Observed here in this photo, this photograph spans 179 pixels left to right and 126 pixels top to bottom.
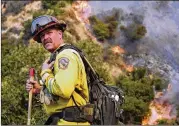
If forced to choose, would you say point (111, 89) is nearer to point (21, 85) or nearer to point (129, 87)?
point (21, 85)

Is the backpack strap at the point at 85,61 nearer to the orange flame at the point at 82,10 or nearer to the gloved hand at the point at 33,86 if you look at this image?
the gloved hand at the point at 33,86

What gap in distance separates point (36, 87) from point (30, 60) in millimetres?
17640

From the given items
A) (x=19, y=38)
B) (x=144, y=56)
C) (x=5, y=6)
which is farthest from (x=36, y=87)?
(x=5, y=6)

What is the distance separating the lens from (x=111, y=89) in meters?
3.12

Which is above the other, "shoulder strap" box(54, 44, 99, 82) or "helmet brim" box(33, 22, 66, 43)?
"helmet brim" box(33, 22, 66, 43)

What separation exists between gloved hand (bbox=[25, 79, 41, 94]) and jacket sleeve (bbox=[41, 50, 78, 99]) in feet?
0.50

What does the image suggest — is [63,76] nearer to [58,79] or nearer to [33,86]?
[58,79]

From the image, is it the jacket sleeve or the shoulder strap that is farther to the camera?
the shoulder strap

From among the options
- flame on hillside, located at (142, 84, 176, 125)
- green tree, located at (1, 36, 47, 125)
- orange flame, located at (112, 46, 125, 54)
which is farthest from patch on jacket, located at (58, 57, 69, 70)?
orange flame, located at (112, 46, 125, 54)

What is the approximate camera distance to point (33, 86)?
3.06 m

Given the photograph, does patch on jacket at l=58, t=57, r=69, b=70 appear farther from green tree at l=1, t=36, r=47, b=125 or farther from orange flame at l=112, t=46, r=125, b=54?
orange flame at l=112, t=46, r=125, b=54

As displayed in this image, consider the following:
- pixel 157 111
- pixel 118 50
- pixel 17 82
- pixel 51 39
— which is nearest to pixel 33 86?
pixel 51 39

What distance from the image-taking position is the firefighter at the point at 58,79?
9.20ft

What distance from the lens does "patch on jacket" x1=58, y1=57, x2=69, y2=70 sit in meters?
2.83
